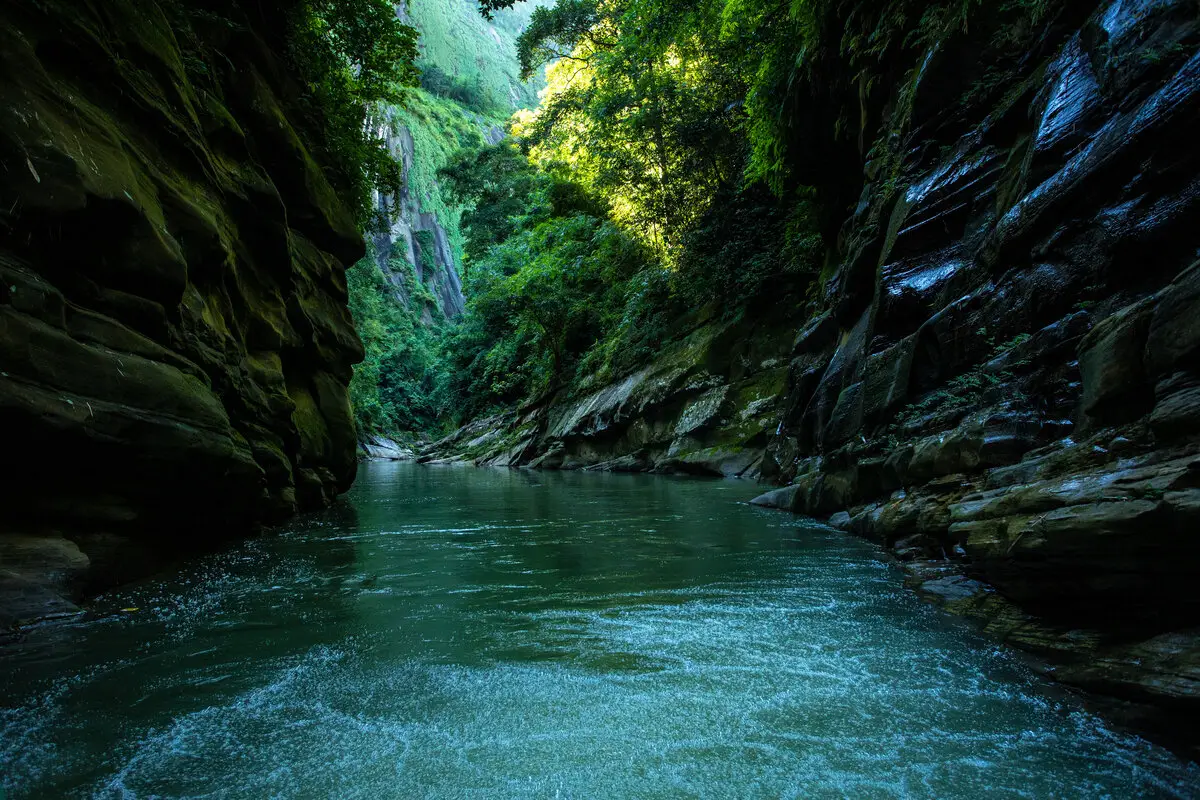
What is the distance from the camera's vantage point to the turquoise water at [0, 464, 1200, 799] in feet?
7.00

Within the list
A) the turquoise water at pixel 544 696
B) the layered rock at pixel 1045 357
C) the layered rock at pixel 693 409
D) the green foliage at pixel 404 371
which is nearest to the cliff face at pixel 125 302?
the turquoise water at pixel 544 696

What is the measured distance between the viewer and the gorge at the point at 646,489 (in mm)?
2420

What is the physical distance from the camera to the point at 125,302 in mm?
4543

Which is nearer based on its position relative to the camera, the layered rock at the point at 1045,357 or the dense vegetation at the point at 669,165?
the layered rock at the point at 1045,357

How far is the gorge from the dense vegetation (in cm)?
15

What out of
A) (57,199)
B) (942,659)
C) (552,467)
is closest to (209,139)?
(57,199)

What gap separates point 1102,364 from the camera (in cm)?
363

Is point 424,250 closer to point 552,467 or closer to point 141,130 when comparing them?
point 552,467

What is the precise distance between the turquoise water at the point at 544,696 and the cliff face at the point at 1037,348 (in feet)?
1.62

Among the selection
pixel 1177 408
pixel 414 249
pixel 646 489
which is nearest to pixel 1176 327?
pixel 1177 408

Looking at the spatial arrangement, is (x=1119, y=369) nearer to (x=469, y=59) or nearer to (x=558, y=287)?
(x=558, y=287)

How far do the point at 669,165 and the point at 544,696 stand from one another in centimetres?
1991

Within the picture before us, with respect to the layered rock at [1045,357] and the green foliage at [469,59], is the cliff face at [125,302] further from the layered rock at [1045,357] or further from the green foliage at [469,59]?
the green foliage at [469,59]

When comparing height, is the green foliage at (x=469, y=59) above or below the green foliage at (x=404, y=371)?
above
